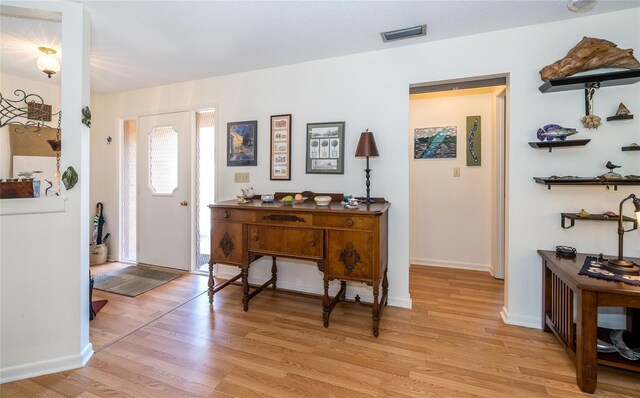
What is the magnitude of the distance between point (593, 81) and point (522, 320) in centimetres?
180

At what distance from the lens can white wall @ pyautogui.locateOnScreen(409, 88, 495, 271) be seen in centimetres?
346

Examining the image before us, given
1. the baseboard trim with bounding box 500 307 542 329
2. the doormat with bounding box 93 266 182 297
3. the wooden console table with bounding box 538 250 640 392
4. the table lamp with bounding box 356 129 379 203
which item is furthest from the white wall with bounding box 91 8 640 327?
the doormat with bounding box 93 266 182 297

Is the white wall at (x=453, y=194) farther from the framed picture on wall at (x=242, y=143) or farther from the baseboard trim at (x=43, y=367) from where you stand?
the baseboard trim at (x=43, y=367)

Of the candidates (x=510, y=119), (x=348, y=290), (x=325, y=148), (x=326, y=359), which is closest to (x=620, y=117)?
(x=510, y=119)

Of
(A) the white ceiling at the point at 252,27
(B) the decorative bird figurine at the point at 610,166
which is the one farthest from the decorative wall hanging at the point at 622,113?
(A) the white ceiling at the point at 252,27

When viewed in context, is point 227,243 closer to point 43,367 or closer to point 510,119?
point 43,367

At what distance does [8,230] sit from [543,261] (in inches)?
139

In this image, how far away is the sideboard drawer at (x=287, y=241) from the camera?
2.18 metres

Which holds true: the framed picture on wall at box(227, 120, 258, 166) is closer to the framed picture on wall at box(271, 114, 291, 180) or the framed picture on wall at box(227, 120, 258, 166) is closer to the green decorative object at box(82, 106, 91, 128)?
the framed picture on wall at box(271, 114, 291, 180)

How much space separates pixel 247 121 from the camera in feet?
9.87

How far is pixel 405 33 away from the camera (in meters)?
2.21

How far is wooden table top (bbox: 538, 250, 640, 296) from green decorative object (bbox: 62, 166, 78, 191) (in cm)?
297

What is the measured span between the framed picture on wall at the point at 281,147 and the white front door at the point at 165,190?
1.17m

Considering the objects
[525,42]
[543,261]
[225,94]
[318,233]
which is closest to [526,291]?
[543,261]
